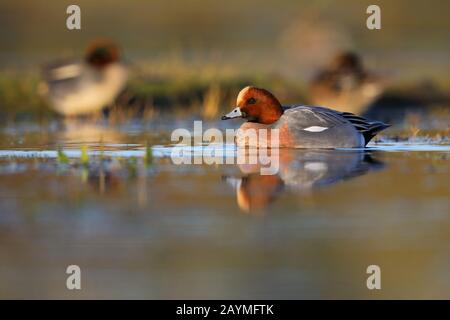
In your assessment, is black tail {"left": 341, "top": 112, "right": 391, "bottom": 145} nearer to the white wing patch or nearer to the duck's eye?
the white wing patch

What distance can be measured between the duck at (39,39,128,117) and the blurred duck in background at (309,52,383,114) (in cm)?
292

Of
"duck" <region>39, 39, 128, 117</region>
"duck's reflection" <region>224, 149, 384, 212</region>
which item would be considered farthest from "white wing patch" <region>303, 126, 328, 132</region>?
"duck" <region>39, 39, 128, 117</region>

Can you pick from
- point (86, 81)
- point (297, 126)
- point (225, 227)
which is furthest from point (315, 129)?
point (86, 81)

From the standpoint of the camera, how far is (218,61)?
1528 centimetres

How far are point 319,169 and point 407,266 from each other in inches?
110

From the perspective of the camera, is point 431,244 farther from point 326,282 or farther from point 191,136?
point 191,136

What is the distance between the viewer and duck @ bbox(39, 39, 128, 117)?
1284cm

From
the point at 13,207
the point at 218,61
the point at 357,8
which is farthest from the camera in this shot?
the point at 357,8

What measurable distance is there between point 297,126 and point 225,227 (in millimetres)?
3779

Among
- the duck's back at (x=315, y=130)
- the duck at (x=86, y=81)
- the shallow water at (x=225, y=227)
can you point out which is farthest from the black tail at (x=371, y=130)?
the duck at (x=86, y=81)

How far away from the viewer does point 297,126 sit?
29.3 ft

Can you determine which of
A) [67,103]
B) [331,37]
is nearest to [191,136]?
[67,103]

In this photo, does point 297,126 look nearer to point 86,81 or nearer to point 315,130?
point 315,130
